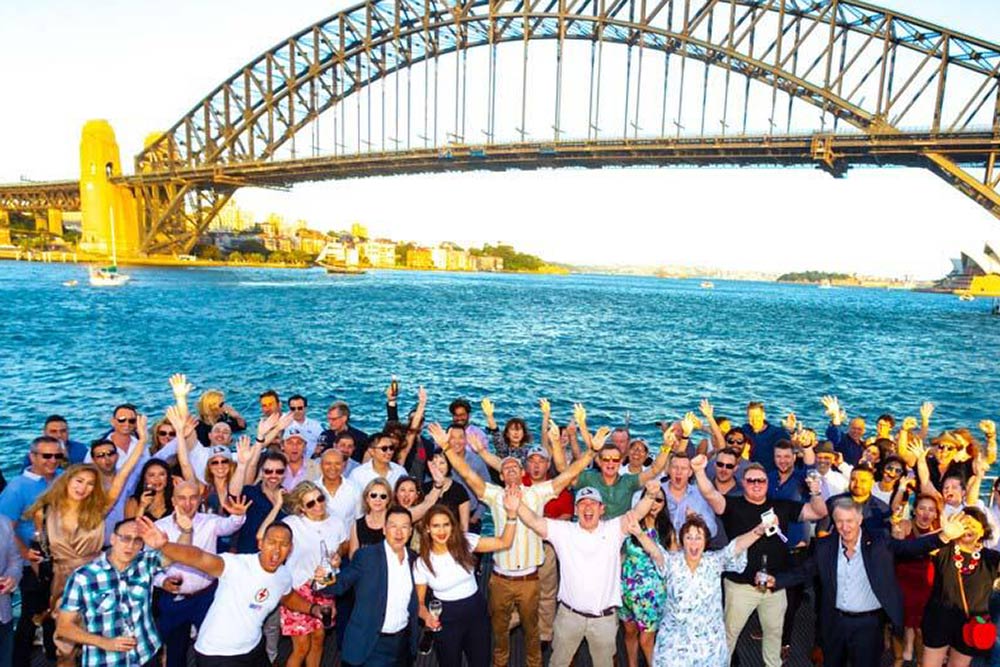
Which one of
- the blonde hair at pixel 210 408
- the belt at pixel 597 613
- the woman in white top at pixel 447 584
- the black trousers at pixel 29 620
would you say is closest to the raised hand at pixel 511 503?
the woman in white top at pixel 447 584

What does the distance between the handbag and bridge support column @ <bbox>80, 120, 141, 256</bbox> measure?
8648 cm

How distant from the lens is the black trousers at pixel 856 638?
382 cm

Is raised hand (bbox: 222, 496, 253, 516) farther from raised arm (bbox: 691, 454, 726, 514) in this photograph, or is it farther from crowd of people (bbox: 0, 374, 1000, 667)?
raised arm (bbox: 691, 454, 726, 514)

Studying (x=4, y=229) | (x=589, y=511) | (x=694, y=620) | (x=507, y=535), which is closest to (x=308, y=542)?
(x=507, y=535)

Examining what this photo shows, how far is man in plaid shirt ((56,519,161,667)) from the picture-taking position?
3.03 meters

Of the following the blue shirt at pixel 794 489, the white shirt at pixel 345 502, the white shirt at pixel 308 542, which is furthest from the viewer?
the blue shirt at pixel 794 489

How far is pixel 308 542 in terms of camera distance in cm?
387

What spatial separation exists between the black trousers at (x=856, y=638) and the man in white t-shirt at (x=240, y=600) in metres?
3.23

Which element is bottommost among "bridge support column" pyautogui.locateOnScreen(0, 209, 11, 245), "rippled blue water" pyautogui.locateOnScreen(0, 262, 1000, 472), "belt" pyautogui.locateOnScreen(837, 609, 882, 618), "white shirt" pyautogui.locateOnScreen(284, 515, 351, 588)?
"rippled blue water" pyautogui.locateOnScreen(0, 262, 1000, 472)

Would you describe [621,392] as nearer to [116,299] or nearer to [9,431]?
[9,431]

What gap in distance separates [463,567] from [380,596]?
0.50 meters

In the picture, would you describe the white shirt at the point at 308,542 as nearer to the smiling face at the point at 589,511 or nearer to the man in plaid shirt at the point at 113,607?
the man in plaid shirt at the point at 113,607

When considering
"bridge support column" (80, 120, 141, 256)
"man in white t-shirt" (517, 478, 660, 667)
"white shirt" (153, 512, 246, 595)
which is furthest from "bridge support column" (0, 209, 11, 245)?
"man in white t-shirt" (517, 478, 660, 667)

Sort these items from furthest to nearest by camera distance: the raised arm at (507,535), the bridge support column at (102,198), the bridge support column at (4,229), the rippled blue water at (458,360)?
1. the bridge support column at (4,229)
2. the bridge support column at (102,198)
3. the rippled blue water at (458,360)
4. the raised arm at (507,535)
